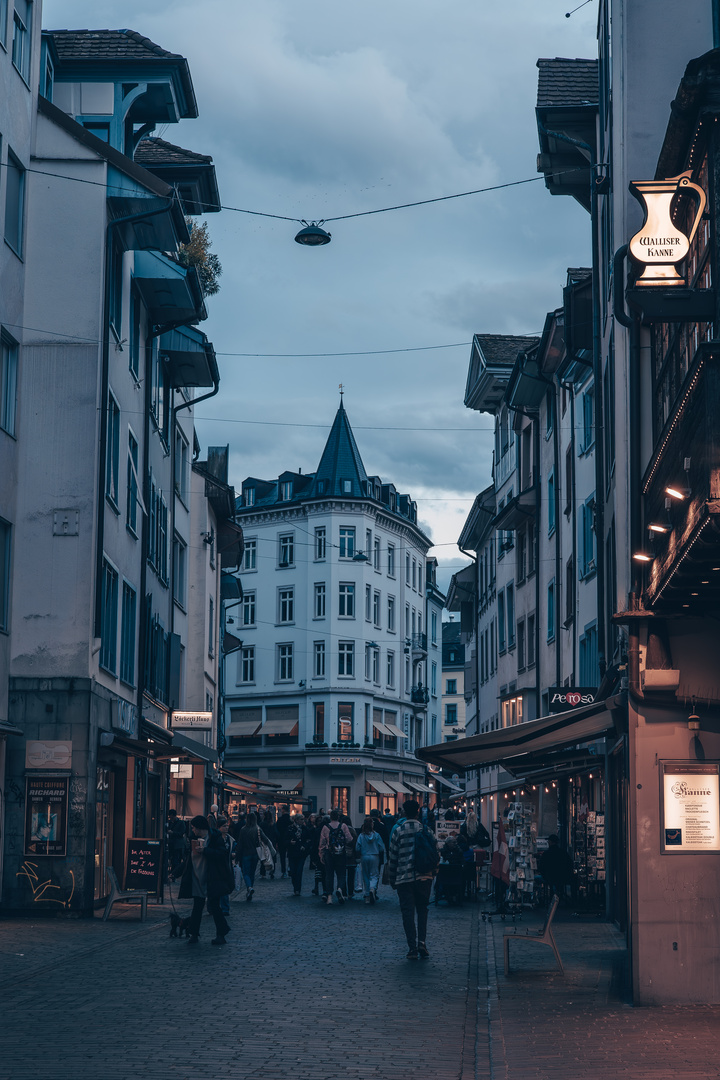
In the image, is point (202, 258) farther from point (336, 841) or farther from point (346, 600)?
point (346, 600)

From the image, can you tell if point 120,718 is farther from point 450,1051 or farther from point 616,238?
point 450,1051

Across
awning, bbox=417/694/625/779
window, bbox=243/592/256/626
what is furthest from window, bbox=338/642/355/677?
awning, bbox=417/694/625/779

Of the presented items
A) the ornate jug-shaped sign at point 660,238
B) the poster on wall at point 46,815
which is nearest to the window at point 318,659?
the poster on wall at point 46,815

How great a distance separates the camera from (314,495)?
80250 millimetres

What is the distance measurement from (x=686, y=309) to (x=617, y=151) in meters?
7.29

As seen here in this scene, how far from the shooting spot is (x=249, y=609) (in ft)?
271

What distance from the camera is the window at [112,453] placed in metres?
26.5

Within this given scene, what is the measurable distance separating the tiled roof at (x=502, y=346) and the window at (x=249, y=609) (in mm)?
35995

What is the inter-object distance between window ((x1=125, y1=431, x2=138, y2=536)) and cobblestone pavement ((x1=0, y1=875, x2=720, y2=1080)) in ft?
37.8

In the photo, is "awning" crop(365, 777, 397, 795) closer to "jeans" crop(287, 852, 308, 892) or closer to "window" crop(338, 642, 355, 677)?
"window" crop(338, 642, 355, 677)

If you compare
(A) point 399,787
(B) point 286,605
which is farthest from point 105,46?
(A) point 399,787

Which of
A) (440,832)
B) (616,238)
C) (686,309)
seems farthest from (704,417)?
(440,832)

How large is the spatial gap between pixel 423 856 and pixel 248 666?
6420 centimetres

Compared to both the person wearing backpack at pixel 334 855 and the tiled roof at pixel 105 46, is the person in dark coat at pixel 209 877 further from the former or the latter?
the tiled roof at pixel 105 46
